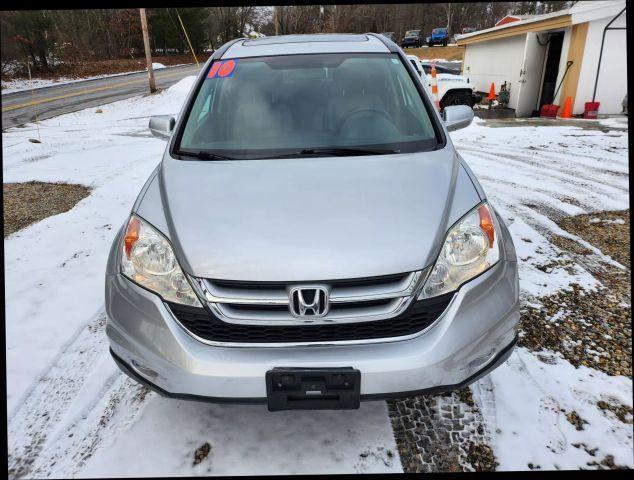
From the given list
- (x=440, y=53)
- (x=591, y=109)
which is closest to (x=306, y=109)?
(x=591, y=109)

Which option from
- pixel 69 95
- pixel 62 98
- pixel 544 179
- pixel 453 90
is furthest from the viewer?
pixel 69 95

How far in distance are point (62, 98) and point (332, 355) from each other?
2241 centimetres

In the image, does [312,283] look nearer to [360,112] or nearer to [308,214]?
[308,214]

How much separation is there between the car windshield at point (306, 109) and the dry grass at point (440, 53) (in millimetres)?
37007

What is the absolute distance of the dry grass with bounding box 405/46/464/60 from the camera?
121 ft

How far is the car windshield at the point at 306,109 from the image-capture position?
2549mm

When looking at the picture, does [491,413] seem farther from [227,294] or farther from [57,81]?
[57,81]

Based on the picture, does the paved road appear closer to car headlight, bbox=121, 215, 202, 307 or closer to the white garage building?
car headlight, bbox=121, 215, 202, 307

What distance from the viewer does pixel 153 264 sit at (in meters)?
1.88

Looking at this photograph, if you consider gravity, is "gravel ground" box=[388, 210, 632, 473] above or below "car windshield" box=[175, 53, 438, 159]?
below

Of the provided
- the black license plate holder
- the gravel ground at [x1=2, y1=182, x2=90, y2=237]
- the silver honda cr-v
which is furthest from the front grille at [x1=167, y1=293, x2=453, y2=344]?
the gravel ground at [x1=2, y1=182, x2=90, y2=237]

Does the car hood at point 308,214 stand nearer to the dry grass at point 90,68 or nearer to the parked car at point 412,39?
the dry grass at point 90,68

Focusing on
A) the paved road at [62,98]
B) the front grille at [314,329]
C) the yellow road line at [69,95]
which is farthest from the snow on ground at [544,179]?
the yellow road line at [69,95]

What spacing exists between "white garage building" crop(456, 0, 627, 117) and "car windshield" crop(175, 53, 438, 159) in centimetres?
1126
